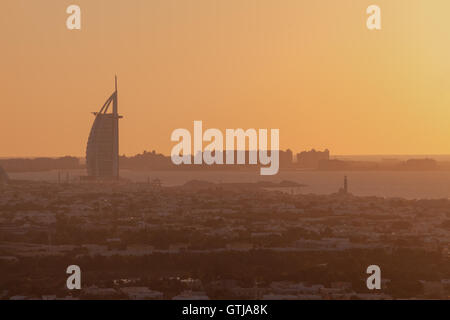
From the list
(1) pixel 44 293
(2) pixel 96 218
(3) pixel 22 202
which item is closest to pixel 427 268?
(1) pixel 44 293

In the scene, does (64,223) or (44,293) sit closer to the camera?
(44,293)

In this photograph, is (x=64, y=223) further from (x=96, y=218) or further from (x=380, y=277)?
(x=380, y=277)

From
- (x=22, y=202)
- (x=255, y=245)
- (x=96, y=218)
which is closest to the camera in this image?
(x=255, y=245)
